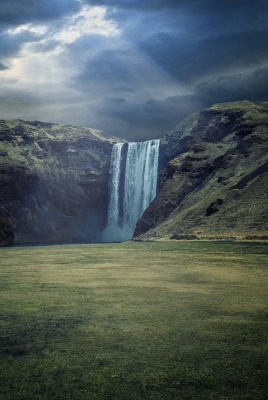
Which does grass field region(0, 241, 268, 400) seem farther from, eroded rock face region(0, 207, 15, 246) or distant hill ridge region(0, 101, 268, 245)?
eroded rock face region(0, 207, 15, 246)

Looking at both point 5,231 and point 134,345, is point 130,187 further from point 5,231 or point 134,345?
point 134,345

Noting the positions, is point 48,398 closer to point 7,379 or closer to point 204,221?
point 7,379

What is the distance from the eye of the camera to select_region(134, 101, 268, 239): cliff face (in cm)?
7712

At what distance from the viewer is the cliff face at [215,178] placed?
77.1 meters

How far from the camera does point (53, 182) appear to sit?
159375 millimetres

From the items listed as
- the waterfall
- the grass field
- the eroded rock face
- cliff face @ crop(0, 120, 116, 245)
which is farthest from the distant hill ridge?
the grass field

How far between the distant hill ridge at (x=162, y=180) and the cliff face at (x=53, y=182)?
396 millimetres

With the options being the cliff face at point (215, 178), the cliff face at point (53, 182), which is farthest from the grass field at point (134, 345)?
the cliff face at point (53, 182)

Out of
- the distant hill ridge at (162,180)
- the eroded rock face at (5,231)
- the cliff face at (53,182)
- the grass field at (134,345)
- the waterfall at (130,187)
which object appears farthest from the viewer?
the cliff face at (53,182)

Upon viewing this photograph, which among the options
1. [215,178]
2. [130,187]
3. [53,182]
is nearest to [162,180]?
[130,187]

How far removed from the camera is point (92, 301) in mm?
14430

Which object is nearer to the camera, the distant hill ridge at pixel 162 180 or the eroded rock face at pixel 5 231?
the distant hill ridge at pixel 162 180

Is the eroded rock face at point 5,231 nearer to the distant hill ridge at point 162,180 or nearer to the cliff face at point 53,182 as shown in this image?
the distant hill ridge at point 162,180

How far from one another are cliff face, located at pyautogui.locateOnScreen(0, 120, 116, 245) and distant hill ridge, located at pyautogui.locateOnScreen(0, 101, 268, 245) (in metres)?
0.40
